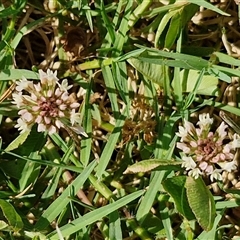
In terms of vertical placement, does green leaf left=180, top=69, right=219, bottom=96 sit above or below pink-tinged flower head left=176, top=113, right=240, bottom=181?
above

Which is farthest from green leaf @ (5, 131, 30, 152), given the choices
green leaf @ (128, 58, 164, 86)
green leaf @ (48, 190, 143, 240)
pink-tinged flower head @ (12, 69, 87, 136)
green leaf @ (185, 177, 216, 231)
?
green leaf @ (185, 177, 216, 231)

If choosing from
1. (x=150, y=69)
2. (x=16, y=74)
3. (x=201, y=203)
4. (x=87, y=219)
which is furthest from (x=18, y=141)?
(x=201, y=203)

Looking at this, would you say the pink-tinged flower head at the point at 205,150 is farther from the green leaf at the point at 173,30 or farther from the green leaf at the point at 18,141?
the green leaf at the point at 18,141

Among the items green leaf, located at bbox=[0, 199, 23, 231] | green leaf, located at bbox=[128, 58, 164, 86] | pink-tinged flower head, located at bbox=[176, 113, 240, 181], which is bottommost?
green leaf, located at bbox=[0, 199, 23, 231]

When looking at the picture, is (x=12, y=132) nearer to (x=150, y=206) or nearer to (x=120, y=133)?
(x=120, y=133)

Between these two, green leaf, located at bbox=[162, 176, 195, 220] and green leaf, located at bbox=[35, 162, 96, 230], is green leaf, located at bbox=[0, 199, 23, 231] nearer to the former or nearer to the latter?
green leaf, located at bbox=[35, 162, 96, 230]

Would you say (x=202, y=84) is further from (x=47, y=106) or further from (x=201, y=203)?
(x=47, y=106)
